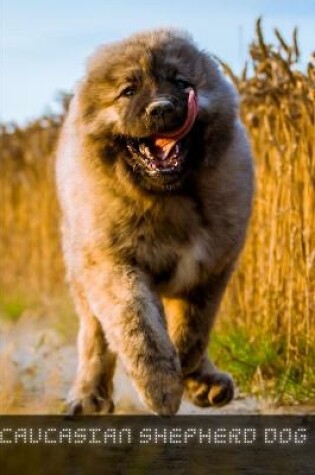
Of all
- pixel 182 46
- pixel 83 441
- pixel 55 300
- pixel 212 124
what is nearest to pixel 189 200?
pixel 212 124

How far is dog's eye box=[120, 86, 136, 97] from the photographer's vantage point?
5.05 m

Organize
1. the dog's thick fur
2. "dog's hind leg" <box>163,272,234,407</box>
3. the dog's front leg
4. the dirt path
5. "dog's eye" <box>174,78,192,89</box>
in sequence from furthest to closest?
1. the dirt path
2. "dog's hind leg" <box>163,272,234,407</box>
3. "dog's eye" <box>174,78,192,89</box>
4. the dog's thick fur
5. the dog's front leg

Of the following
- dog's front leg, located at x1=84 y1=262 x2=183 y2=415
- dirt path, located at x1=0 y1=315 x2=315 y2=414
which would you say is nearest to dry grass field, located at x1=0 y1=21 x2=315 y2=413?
dirt path, located at x1=0 y1=315 x2=315 y2=414

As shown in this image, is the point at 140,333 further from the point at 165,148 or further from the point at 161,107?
the point at 161,107

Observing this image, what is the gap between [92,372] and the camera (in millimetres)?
5891

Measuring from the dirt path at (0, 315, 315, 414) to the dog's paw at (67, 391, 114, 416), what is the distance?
211 millimetres

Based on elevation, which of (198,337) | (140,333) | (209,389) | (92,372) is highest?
(140,333)

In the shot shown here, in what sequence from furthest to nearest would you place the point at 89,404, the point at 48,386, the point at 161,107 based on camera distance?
the point at 48,386 < the point at 89,404 < the point at 161,107

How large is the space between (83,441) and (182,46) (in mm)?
1863

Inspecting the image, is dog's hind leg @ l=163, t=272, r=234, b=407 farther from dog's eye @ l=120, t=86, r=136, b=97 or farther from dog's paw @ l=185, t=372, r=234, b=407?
dog's eye @ l=120, t=86, r=136, b=97

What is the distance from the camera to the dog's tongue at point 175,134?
4906mm

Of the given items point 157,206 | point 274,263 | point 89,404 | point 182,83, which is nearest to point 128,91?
point 182,83

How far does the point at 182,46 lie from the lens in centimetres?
520

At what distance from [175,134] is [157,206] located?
38 centimetres
